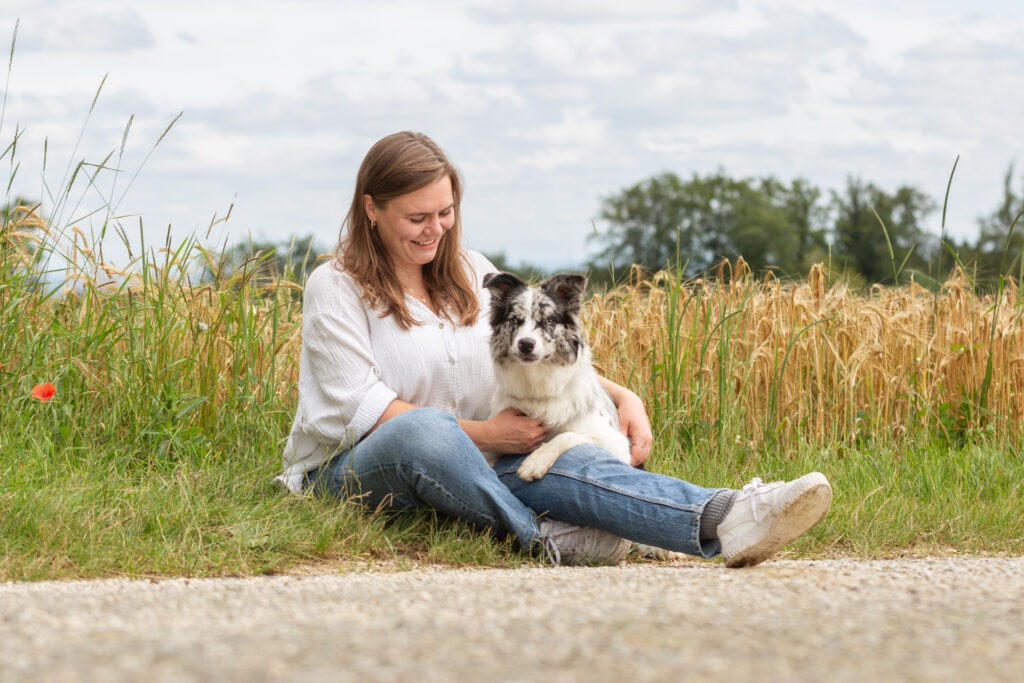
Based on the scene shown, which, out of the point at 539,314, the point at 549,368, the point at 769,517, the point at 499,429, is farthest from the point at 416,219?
the point at 769,517

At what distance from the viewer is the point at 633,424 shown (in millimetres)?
5246

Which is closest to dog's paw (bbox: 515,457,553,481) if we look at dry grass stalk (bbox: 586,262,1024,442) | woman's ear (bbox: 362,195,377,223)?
woman's ear (bbox: 362,195,377,223)

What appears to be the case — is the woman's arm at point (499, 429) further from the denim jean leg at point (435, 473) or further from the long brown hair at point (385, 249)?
the long brown hair at point (385, 249)

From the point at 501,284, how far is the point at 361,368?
0.73 metres

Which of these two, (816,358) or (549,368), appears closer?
(549,368)

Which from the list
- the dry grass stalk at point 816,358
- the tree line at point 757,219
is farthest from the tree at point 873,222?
the dry grass stalk at point 816,358

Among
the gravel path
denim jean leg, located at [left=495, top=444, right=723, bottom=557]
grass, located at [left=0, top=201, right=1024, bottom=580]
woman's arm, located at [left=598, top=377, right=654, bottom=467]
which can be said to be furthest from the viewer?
woman's arm, located at [left=598, top=377, right=654, bottom=467]

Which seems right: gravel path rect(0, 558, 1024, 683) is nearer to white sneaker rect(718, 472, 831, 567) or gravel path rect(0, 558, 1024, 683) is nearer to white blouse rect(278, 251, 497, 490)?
white sneaker rect(718, 472, 831, 567)

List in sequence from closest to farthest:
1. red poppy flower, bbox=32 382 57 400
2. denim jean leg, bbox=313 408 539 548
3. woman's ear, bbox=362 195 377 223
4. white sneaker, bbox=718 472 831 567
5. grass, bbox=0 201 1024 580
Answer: white sneaker, bbox=718 472 831 567 → denim jean leg, bbox=313 408 539 548 → grass, bbox=0 201 1024 580 → woman's ear, bbox=362 195 377 223 → red poppy flower, bbox=32 382 57 400

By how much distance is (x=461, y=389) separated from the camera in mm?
5094

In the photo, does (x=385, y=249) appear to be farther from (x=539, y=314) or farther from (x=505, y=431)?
A: (x=505, y=431)

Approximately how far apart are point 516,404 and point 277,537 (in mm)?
1212

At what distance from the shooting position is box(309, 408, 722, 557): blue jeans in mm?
4430

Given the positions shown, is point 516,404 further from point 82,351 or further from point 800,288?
point 800,288
